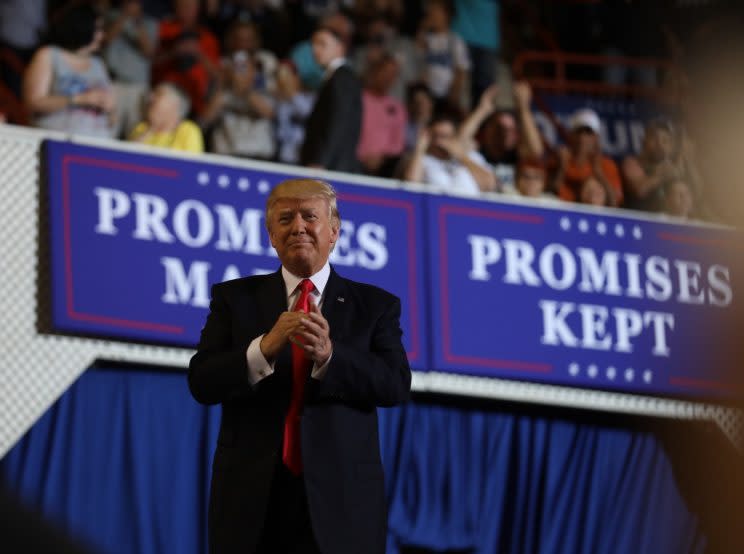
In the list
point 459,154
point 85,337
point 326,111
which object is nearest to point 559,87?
point 459,154

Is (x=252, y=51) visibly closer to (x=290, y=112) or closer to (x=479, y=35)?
(x=290, y=112)

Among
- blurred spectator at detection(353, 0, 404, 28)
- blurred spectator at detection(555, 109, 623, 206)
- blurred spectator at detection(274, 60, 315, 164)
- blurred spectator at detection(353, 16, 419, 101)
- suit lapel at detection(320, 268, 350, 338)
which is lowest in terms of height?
suit lapel at detection(320, 268, 350, 338)

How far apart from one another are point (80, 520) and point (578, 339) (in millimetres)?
2169

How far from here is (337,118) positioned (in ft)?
22.0

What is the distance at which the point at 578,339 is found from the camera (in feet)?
20.9

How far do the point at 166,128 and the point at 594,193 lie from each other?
2.16 meters

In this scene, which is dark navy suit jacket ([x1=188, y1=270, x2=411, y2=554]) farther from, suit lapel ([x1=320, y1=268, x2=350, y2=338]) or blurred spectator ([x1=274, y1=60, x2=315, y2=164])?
blurred spectator ([x1=274, y1=60, x2=315, y2=164])

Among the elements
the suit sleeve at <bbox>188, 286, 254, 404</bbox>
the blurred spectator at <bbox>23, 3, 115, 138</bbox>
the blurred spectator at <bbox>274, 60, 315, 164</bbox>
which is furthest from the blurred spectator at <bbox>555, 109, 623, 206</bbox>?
the suit sleeve at <bbox>188, 286, 254, 404</bbox>

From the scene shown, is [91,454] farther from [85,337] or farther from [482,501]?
[482,501]

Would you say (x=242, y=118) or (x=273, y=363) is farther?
(x=242, y=118)

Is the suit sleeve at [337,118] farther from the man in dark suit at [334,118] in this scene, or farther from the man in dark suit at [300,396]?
the man in dark suit at [300,396]

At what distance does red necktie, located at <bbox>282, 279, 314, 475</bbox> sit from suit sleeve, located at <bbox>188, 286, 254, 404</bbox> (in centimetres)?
10

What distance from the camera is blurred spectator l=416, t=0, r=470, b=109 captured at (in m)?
9.04

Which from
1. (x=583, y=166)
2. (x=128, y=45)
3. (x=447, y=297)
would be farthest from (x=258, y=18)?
(x=447, y=297)
